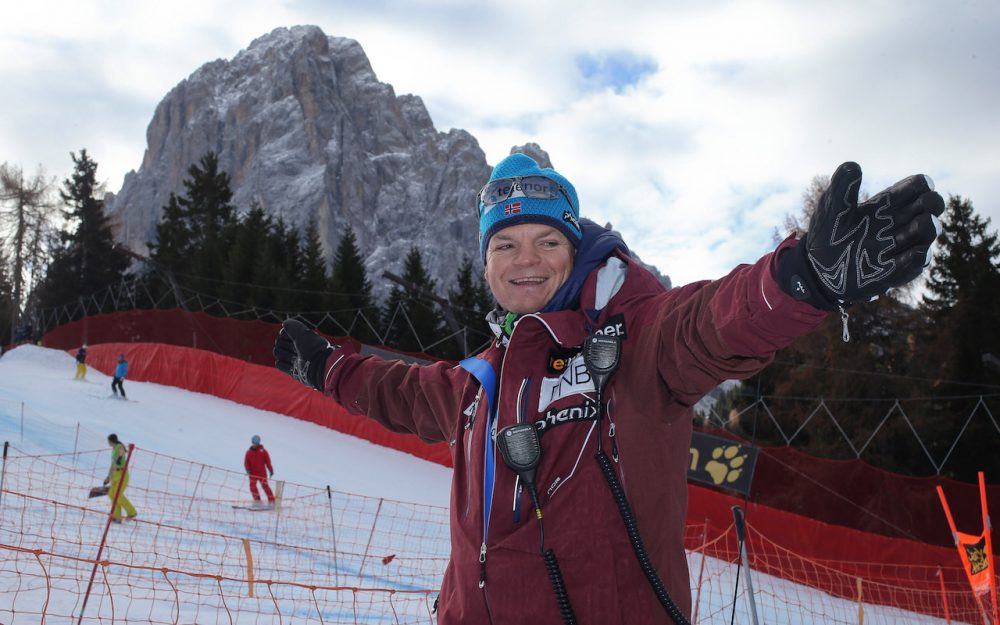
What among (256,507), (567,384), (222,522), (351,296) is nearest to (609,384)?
(567,384)

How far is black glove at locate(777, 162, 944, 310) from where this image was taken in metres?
1.17

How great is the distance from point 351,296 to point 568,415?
3389cm

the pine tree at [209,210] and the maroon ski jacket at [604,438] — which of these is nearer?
the maroon ski jacket at [604,438]

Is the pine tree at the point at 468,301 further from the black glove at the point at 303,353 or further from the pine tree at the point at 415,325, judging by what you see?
the black glove at the point at 303,353

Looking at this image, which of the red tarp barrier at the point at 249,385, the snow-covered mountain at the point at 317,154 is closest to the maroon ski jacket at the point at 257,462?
the red tarp barrier at the point at 249,385

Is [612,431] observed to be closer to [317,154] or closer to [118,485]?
[118,485]

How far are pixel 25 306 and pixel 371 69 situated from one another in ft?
292

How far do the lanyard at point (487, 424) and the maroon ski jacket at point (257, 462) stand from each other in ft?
35.1

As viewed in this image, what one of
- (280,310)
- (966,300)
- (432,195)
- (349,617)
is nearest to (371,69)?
(432,195)

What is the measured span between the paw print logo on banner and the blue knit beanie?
10.8 m

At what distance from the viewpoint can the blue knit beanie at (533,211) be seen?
2.01m

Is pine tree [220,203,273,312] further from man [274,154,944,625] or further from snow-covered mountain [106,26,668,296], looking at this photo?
snow-covered mountain [106,26,668,296]

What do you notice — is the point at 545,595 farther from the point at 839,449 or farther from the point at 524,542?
the point at 839,449

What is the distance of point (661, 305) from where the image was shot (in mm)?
1597
